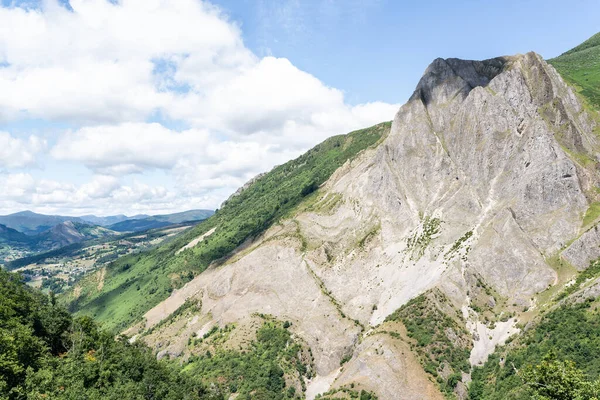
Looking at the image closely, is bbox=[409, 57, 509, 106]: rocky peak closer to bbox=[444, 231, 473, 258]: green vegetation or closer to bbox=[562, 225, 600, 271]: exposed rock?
bbox=[444, 231, 473, 258]: green vegetation

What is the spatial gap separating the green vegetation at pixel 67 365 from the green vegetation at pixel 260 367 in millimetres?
9618

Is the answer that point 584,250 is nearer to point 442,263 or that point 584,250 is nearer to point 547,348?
point 547,348

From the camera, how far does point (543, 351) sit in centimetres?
7269

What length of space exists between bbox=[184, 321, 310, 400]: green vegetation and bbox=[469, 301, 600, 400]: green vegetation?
44975 millimetres

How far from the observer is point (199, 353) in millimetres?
117062

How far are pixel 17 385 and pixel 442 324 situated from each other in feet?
282

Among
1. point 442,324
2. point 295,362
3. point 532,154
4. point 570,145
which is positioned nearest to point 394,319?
point 442,324

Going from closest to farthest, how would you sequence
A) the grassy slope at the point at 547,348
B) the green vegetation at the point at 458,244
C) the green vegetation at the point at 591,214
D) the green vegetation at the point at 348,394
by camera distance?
the grassy slope at the point at 547,348, the green vegetation at the point at 348,394, the green vegetation at the point at 591,214, the green vegetation at the point at 458,244

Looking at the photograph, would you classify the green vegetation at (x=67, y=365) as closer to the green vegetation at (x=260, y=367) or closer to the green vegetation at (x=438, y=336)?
the green vegetation at (x=260, y=367)

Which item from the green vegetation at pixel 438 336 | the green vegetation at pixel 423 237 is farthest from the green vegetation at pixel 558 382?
the green vegetation at pixel 423 237

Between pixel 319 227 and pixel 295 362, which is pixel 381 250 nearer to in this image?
pixel 319 227

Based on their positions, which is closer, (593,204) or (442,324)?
(442,324)

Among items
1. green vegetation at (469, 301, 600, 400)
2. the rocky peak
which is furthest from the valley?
the rocky peak

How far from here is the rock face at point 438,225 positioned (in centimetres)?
9750
